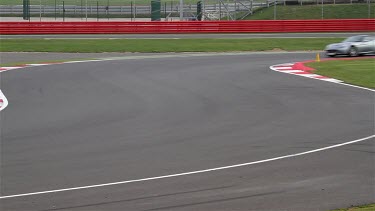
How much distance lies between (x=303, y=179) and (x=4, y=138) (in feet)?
20.3

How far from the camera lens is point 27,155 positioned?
1195 centimetres

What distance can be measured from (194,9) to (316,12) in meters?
15.1

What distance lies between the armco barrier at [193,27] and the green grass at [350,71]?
22.3m

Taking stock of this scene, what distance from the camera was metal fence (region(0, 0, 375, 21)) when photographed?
2454 inches

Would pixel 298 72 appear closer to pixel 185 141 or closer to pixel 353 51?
pixel 353 51

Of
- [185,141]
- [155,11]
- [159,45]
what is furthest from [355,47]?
[155,11]

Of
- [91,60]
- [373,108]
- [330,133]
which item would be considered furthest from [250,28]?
[330,133]

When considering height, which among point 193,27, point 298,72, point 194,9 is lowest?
point 298,72

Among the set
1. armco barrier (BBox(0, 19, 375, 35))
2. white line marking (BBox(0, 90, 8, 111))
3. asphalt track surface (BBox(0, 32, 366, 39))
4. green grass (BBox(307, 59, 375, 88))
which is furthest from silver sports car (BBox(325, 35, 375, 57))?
white line marking (BBox(0, 90, 8, 111))

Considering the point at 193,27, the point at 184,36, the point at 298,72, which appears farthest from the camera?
the point at 193,27

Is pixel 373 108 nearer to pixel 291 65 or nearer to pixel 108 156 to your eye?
pixel 108 156

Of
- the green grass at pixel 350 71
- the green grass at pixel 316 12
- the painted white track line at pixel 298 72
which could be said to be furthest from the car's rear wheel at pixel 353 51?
the green grass at pixel 316 12

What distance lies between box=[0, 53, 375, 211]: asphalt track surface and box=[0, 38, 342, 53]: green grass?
51.3ft

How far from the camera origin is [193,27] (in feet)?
173
